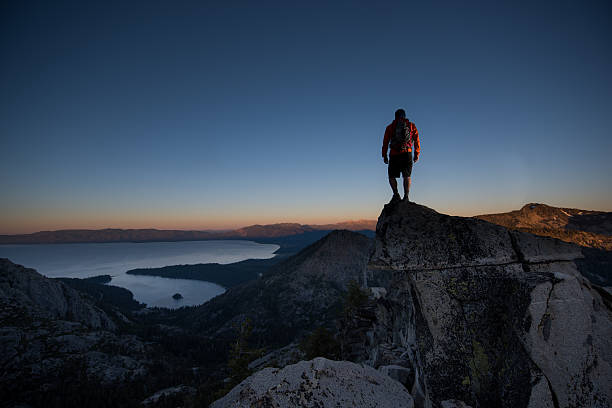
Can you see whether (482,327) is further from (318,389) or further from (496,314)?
(318,389)

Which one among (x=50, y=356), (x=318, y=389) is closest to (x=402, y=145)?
(x=318, y=389)

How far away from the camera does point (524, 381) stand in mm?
6070

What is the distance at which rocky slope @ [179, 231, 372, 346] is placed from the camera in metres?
136

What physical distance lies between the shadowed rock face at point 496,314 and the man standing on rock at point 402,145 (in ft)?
4.75

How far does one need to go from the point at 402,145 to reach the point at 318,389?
29.4 feet

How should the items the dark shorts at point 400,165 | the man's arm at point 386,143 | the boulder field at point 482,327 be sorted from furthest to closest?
the man's arm at point 386,143
the dark shorts at point 400,165
the boulder field at point 482,327

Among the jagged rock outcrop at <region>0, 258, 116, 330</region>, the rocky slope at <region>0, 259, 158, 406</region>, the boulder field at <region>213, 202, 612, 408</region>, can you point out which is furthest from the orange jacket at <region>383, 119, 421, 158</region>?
the jagged rock outcrop at <region>0, 258, 116, 330</region>

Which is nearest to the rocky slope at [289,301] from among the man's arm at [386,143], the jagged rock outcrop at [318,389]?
the jagged rock outcrop at [318,389]

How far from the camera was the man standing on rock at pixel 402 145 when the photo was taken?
945 centimetres

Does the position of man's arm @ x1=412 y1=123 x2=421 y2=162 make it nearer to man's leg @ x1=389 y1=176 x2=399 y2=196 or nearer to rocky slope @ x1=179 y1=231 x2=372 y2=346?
man's leg @ x1=389 y1=176 x2=399 y2=196

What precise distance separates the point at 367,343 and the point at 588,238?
279912 millimetres

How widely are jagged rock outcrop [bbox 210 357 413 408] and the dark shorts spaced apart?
7.51 metres

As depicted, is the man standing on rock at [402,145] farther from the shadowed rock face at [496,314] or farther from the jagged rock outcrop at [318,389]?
the jagged rock outcrop at [318,389]

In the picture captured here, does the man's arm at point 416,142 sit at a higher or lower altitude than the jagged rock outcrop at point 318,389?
higher
